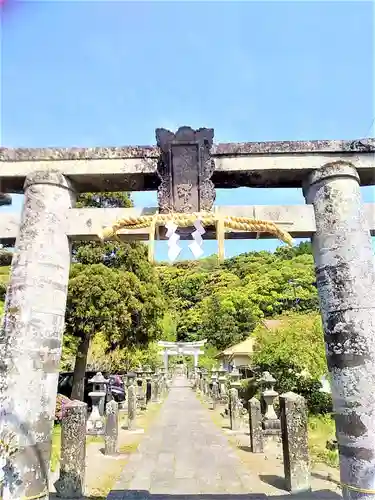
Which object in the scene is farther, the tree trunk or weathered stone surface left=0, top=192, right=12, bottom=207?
the tree trunk

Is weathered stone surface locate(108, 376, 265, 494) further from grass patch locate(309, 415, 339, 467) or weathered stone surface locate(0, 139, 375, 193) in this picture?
weathered stone surface locate(0, 139, 375, 193)

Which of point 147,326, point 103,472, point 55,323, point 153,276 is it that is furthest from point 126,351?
point 55,323

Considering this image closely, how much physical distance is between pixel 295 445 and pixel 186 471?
8.55 feet

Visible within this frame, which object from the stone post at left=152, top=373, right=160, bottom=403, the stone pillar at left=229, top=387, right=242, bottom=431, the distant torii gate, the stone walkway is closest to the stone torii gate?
the stone walkway

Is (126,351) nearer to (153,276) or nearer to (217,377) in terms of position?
(153,276)

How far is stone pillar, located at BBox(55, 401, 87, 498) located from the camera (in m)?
5.93

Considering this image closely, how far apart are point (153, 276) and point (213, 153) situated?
1285cm

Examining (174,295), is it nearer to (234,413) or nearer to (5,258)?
(234,413)

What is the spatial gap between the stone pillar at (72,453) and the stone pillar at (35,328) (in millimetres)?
2531

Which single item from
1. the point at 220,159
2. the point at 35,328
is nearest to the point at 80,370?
the point at 35,328

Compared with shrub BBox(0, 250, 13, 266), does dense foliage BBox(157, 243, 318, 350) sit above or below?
above

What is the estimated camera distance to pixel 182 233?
433 cm

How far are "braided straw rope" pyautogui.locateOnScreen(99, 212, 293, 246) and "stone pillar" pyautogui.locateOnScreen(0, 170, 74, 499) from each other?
2.14 ft

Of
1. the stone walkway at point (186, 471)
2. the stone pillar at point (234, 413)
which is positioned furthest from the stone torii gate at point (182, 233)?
the stone pillar at point (234, 413)
